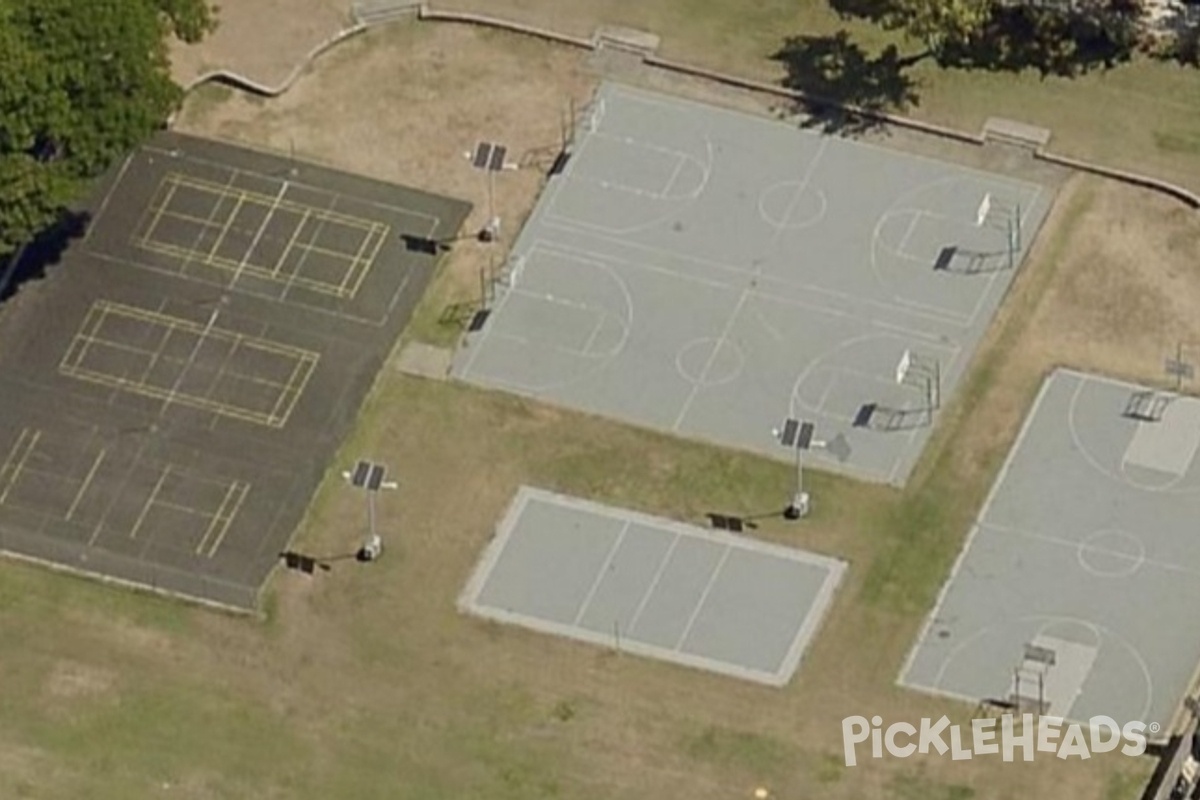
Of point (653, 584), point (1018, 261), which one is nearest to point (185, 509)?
point (653, 584)

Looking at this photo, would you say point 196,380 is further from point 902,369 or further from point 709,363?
point 902,369

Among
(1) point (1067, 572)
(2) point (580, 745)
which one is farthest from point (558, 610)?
(1) point (1067, 572)

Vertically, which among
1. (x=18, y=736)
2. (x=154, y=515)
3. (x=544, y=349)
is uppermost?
(x=544, y=349)

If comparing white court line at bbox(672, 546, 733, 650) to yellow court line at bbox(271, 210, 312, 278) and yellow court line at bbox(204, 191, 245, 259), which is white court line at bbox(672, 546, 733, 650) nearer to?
yellow court line at bbox(271, 210, 312, 278)

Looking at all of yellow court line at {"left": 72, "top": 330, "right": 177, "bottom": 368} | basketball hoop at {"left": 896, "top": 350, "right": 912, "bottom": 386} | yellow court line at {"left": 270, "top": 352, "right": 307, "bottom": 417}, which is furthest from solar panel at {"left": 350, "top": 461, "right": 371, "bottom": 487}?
basketball hoop at {"left": 896, "top": 350, "right": 912, "bottom": 386}

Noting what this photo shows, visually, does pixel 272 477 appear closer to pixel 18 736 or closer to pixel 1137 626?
pixel 18 736

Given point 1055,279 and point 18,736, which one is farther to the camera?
point 1055,279

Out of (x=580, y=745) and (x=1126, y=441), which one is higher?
(x=1126, y=441)
